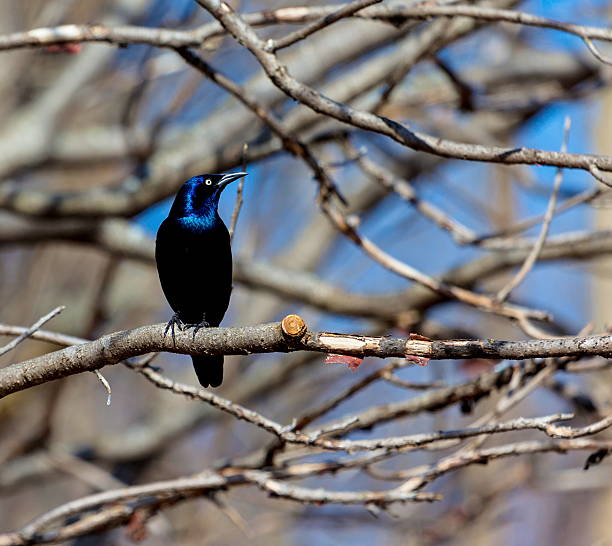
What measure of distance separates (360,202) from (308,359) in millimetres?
1358

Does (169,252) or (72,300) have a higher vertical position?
(72,300)

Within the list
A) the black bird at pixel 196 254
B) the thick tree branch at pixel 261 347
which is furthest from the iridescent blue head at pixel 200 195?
the thick tree branch at pixel 261 347

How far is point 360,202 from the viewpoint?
6.45m

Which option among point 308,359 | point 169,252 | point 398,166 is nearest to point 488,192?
point 398,166

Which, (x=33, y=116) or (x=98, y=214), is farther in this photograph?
(x=33, y=116)

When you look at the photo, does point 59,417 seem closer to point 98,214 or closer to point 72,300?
point 72,300

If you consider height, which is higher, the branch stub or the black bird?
the black bird

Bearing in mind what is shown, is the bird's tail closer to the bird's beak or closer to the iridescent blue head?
the iridescent blue head

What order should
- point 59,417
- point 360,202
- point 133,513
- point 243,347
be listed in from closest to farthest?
1. point 243,347
2. point 133,513
3. point 360,202
4. point 59,417

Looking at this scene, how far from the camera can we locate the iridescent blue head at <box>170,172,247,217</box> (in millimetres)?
3938

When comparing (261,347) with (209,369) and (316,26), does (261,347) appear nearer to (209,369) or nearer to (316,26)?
(316,26)

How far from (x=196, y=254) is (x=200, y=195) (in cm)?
32

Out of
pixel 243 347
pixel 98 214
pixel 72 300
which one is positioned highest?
pixel 72 300

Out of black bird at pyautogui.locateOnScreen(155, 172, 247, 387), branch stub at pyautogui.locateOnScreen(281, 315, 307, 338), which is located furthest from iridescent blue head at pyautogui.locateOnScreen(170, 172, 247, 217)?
branch stub at pyautogui.locateOnScreen(281, 315, 307, 338)
